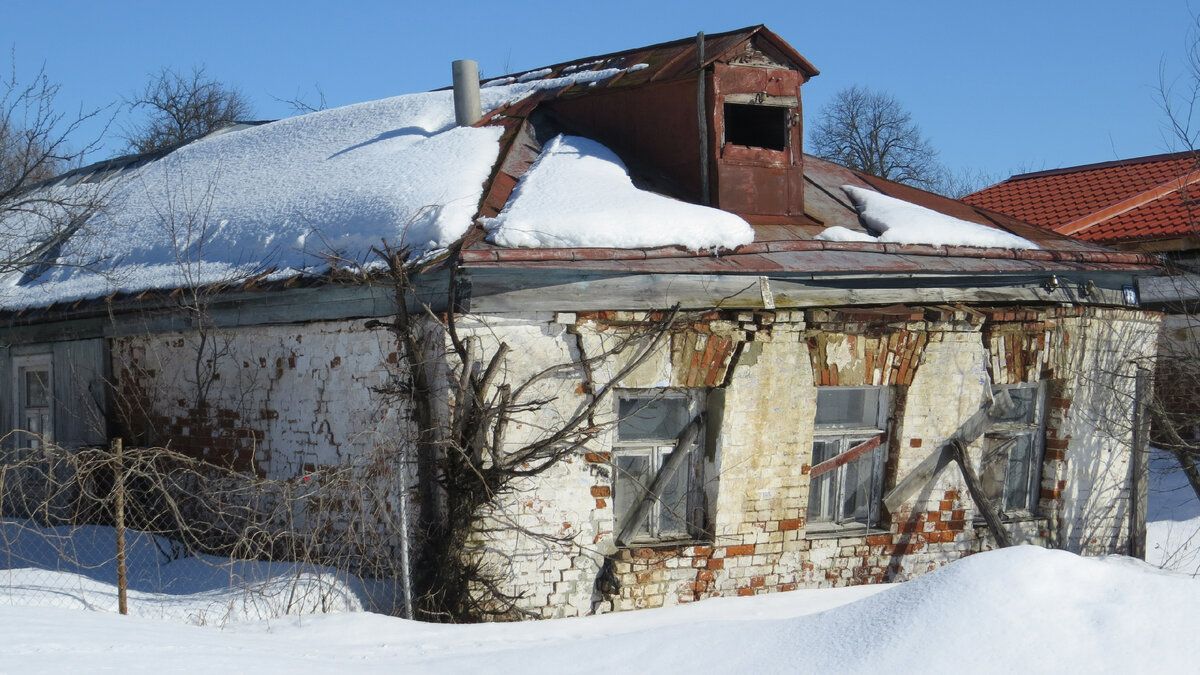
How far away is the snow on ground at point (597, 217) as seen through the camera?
7195 millimetres

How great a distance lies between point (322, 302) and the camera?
25.6 ft

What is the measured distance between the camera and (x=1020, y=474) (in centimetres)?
923

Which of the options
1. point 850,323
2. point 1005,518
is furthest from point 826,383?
point 1005,518

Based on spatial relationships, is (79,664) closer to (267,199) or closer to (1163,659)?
(1163,659)

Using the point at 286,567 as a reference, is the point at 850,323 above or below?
above

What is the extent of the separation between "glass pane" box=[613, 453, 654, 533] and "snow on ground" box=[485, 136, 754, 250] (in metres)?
1.56

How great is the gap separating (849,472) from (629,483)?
187 cm

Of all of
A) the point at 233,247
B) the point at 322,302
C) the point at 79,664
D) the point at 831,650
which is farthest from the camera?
the point at 233,247

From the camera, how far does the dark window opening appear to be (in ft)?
31.7

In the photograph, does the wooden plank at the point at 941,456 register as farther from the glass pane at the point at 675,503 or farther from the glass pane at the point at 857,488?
the glass pane at the point at 675,503

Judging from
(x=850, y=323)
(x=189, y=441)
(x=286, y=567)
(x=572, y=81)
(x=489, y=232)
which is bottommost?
(x=286, y=567)

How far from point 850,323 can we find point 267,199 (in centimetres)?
507

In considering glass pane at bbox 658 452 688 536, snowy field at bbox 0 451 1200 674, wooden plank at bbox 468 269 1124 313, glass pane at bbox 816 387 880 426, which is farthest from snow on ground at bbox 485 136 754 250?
snowy field at bbox 0 451 1200 674

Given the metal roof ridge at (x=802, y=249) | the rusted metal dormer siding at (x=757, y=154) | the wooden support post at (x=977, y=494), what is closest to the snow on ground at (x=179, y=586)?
the metal roof ridge at (x=802, y=249)
